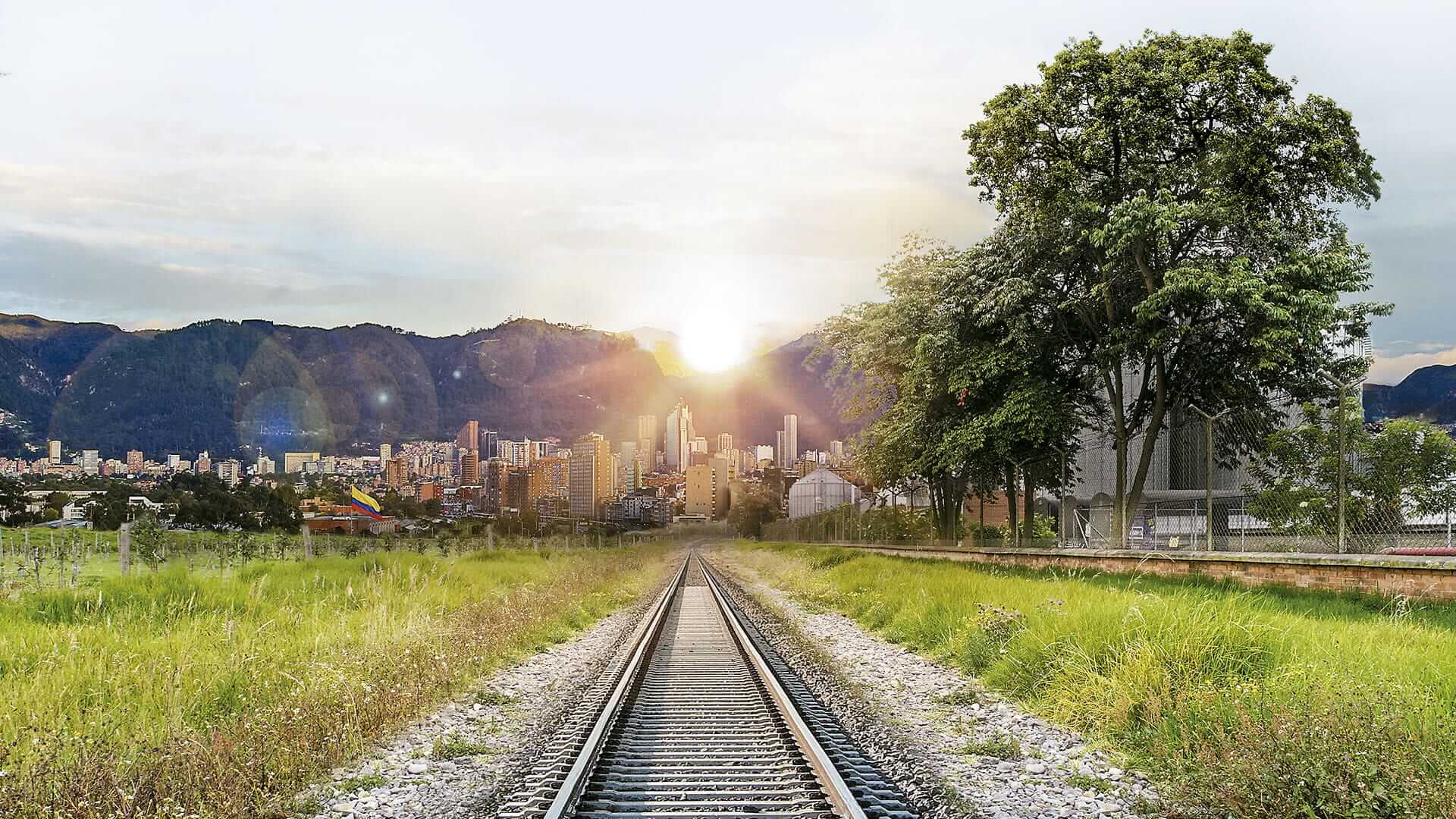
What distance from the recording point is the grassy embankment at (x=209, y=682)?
5.40 metres

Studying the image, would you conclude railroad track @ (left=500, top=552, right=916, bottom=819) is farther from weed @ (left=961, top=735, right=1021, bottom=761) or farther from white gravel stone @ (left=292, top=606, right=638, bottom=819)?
weed @ (left=961, top=735, right=1021, bottom=761)

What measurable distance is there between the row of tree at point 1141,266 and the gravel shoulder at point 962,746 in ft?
34.6

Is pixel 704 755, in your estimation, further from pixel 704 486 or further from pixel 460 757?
pixel 704 486

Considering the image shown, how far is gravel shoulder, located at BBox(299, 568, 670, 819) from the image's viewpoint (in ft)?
19.2

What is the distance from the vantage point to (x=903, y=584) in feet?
59.9

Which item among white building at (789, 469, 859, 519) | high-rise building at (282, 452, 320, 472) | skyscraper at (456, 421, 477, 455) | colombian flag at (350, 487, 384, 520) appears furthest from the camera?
skyscraper at (456, 421, 477, 455)

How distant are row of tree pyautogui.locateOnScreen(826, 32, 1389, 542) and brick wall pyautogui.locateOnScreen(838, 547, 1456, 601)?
→ 259 centimetres

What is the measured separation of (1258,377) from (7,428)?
5612cm

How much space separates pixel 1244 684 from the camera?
6902 millimetres

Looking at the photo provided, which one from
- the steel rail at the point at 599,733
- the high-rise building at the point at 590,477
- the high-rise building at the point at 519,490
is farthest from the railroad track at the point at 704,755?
the high-rise building at the point at 590,477

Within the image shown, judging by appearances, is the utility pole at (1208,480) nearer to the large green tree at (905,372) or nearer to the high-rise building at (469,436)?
the large green tree at (905,372)

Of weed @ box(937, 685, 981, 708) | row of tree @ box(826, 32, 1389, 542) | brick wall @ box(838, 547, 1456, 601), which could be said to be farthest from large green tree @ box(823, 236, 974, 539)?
weed @ box(937, 685, 981, 708)

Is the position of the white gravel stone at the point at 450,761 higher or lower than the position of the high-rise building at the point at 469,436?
lower

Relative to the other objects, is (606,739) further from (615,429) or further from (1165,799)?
(615,429)
